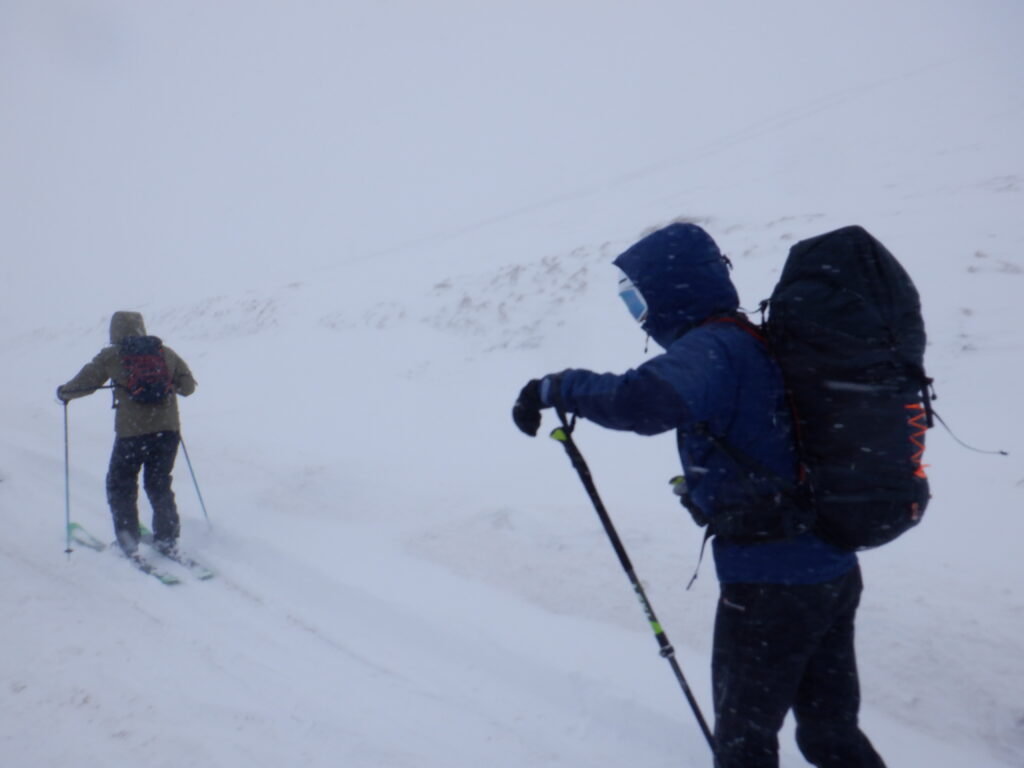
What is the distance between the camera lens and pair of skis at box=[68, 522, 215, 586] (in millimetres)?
5312

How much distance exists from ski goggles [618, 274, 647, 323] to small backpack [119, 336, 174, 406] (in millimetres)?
4870

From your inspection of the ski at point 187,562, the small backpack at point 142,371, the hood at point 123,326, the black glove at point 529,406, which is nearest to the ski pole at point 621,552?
the black glove at point 529,406

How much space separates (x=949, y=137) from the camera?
15180mm

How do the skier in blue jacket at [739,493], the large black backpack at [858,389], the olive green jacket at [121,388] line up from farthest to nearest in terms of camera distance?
the olive green jacket at [121,388], the skier in blue jacket at [739,493], the large black backpack at [858,389]

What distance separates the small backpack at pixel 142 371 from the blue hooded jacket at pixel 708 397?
15.8 ft

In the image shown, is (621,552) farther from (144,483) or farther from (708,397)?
(144,483)

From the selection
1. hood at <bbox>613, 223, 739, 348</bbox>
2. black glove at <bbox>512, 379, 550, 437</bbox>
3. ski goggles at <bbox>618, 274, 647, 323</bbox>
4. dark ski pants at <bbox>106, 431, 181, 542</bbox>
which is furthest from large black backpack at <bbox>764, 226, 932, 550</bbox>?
dark ski pants at <bbox>106, 431, 181, 542</bbox>

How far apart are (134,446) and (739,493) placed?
5.61 meters

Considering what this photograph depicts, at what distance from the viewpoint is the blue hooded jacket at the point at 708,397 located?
6.38 ft

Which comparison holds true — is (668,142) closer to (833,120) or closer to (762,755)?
(833,120)

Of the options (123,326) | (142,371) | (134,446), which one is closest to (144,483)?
(134,446)

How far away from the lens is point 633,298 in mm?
2332

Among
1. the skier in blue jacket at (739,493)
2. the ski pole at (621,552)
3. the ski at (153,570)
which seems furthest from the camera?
the ski at (153,570)

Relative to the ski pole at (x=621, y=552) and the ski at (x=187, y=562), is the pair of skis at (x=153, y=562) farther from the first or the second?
the ski pole at (x=621, y=552)
